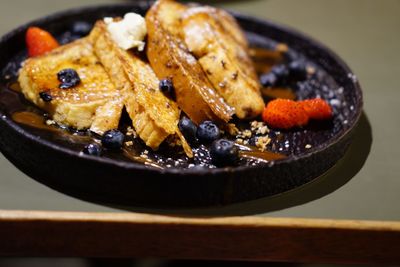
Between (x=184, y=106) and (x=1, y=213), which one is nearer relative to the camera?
(x=1, y=213)

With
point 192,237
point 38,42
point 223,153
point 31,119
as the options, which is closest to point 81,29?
point 38,42

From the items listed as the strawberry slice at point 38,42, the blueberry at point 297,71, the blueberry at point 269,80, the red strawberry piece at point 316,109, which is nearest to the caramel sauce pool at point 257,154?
the red strawberry piece at point 316,109

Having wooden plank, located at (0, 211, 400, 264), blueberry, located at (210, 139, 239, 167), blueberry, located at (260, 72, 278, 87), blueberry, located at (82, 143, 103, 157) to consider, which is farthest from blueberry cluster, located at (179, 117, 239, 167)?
blueberry, located at (260, 72, 278, 87)

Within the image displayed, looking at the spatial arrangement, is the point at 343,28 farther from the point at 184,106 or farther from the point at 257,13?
the point at 184,106

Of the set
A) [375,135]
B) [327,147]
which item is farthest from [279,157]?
[375,135]

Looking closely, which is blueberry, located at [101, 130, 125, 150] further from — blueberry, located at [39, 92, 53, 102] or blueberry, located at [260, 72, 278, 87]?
blueberry, located at [260, 72, 278, 87]

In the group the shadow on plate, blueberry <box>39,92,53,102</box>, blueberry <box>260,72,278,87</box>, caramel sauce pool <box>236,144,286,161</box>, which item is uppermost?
blueberry <box>260,72,278,87</box>
